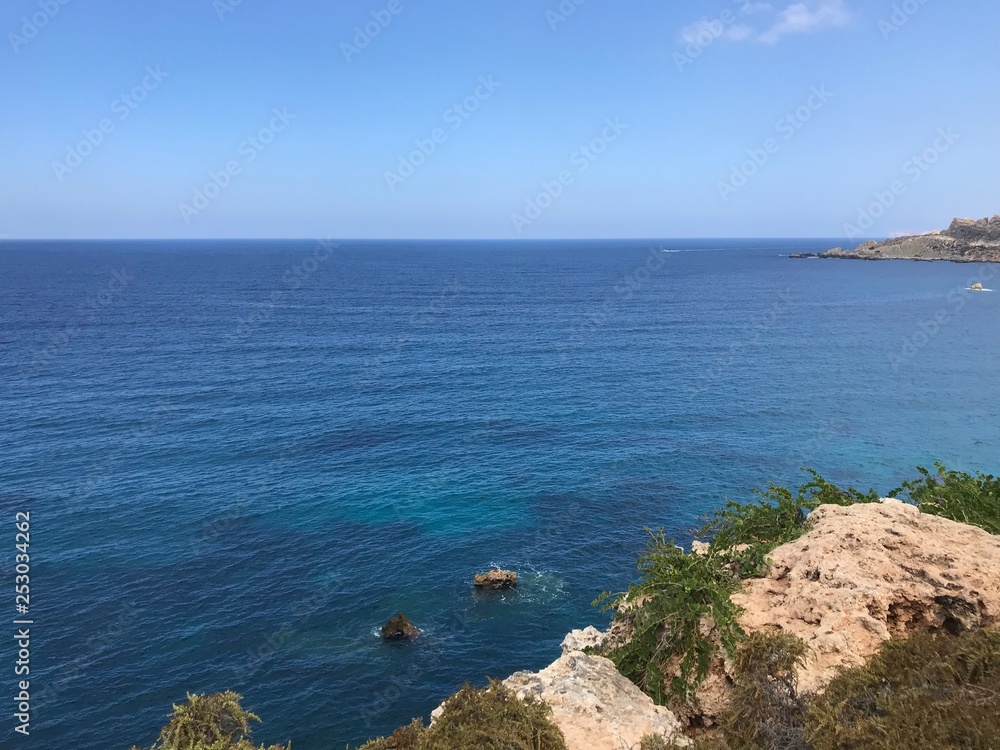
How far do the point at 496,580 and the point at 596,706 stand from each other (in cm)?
2638

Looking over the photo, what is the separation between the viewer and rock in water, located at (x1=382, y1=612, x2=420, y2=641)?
36.8 m

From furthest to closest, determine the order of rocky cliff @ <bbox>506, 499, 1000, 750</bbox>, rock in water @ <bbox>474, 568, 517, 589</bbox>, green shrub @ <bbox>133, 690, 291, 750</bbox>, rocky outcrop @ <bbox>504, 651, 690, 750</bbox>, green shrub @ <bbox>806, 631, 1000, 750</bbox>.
Result: rock in water @ <bbox>474, 568, 517, 589</bbox>
green shrub @ <bbox>133, 690, 291, 750</bbox>
rocky cliff @ <bbox>506, 499, 1000, 750</bbox>
rocky outcrop @ <bbox>504, 651, 690, 750</bbox>
green shrub @ <bbox>806, 631, 1000, 750</bbox>

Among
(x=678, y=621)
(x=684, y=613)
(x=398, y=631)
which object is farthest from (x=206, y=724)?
(x=398, y=631)

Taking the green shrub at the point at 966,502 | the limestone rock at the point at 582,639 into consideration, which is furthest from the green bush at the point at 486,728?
the green shrub at the point at 966,502

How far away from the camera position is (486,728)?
45.3 feet

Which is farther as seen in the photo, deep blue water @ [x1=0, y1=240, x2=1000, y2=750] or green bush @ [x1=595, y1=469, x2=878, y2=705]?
deep blue water @ [x1=0, y1=240, x2=1000, y2=750]

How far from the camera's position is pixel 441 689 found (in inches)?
1304

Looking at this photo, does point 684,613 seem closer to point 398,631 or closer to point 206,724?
point 206,724

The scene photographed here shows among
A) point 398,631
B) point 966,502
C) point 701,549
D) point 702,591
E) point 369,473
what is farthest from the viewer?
point 369,473

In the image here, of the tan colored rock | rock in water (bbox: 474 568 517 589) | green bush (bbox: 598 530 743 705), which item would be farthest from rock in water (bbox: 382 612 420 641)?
Result: the tan colored rock

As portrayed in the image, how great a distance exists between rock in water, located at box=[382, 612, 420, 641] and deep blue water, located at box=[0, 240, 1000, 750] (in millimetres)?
791

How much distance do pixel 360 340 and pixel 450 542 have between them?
Answer: 6845 cm

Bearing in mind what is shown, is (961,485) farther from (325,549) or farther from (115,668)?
(115,668)

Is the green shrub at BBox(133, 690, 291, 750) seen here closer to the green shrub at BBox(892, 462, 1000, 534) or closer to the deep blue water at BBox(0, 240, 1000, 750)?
the deep blue water at BBox(0, 240, 1000, 750)
